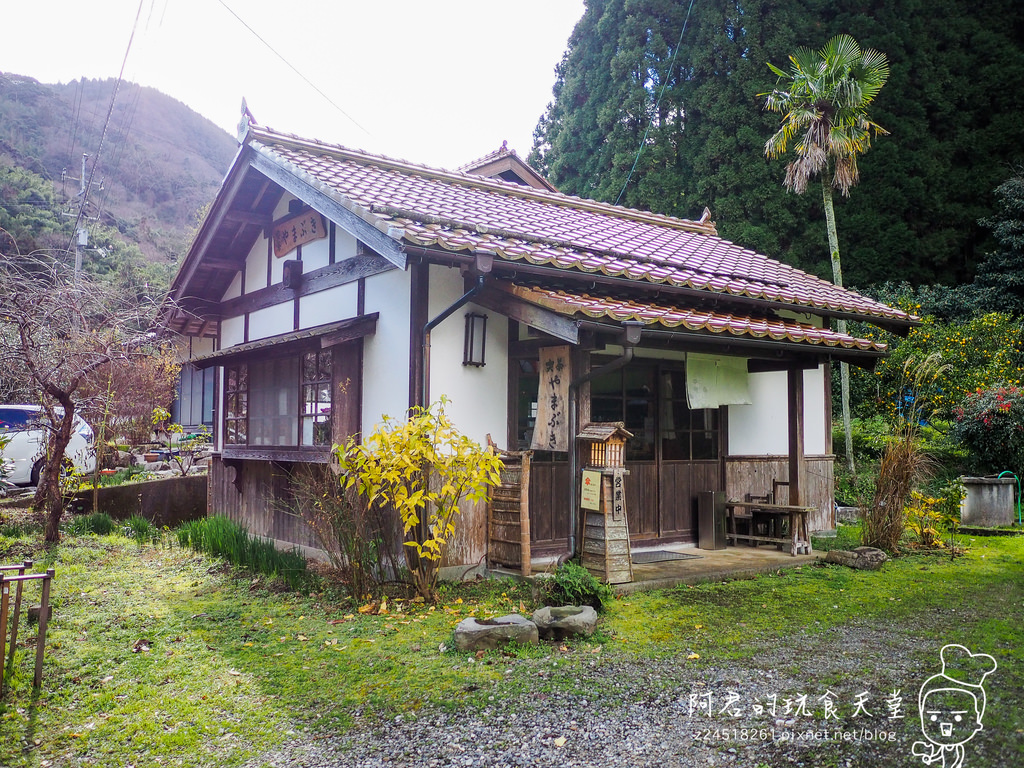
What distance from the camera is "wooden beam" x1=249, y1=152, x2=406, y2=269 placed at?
6.23 m

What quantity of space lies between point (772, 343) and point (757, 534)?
275cm

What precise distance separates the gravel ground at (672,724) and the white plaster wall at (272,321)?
234 inches

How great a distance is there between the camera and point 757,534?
879cm

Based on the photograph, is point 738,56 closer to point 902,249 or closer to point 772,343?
point 902,249

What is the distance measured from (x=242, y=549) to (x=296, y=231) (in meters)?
3.86

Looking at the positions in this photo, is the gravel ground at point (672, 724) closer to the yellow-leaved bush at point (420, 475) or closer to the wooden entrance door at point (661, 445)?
the yellow-leaved bush at point (420, 475)

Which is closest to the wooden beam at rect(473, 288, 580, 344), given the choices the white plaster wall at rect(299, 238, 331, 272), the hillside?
the white plaster wall at rect(299, 238, 331, 272)

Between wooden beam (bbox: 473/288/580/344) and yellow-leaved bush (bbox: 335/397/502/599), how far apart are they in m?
1.05

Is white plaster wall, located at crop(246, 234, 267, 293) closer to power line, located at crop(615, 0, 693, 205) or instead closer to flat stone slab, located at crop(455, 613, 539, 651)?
flat stone slab, located at crop(455, 613, 539, 651)

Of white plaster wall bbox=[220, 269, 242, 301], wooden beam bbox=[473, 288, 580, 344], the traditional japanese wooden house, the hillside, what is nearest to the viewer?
wooden beam bbox=[473, 288, 580, 344]

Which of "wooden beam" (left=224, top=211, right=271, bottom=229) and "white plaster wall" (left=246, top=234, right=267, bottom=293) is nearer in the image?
"wooden beam" (left=224, top=211, right=271, bottom=229)

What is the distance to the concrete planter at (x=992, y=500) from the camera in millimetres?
11047

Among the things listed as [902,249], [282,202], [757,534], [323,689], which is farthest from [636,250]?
[902,249]

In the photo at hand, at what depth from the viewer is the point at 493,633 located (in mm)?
4730
